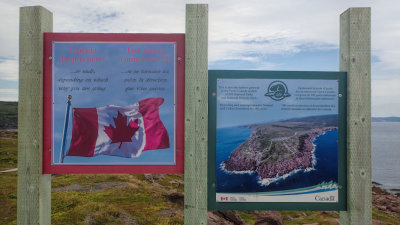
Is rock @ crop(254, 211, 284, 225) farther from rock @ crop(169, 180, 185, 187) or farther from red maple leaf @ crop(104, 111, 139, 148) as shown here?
red maple leaf @ crop(104, 111, 139, 148)

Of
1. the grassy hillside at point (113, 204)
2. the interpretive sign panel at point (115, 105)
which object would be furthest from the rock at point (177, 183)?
the interpretive sign panel at point (115, 105)

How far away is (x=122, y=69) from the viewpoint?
17.8 ft

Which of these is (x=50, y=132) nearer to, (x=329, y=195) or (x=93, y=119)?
(x=93, y=119)

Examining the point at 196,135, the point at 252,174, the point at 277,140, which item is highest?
the point at 196,135

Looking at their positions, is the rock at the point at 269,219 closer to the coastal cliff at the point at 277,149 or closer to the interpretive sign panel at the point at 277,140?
the interpretive sign panel at the point at 277,140

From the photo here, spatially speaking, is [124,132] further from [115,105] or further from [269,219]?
[269,219]

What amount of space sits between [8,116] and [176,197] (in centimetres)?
8370

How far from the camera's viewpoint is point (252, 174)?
17.8ft

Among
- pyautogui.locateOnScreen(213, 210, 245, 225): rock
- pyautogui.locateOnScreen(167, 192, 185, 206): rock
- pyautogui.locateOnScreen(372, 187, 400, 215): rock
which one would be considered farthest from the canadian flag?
pyautogui.locateOnScreen(372, 187, 400, 215): rock

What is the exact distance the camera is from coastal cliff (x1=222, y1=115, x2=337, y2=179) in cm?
541

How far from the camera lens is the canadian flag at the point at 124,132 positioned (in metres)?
5.38

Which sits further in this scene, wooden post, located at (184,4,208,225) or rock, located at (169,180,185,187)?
rock, located at (169,180,185,187)

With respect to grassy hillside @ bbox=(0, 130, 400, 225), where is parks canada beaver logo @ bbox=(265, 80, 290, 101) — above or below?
above

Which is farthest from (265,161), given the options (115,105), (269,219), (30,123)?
(269,219)
